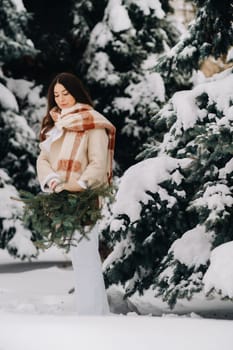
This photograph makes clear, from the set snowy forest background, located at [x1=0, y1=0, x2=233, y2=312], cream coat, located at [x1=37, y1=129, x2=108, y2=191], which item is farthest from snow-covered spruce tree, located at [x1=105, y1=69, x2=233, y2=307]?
cream coat, located at [x1=37, y1=129, x2=108, y2=191]

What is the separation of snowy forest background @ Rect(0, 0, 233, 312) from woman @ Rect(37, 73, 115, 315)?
0.74 m

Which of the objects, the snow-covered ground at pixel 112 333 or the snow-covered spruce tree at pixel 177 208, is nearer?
the snow-covered ground at pixel 112 333

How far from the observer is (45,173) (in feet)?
16.6

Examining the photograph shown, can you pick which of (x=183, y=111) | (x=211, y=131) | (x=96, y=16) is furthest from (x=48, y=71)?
(x=211, y=131)

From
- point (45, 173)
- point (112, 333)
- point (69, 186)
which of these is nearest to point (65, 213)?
point (69, 186)

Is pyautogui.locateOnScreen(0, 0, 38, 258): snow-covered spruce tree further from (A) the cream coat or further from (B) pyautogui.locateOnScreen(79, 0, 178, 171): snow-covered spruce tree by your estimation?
(A) the cream coat

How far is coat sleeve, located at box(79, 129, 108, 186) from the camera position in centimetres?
489

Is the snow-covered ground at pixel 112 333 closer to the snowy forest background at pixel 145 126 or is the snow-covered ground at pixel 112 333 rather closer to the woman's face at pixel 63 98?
the snowy forest background at pixel 145 126

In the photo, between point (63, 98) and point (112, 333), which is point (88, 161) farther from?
point (112, 333)

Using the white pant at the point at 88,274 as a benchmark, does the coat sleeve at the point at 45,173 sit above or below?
above

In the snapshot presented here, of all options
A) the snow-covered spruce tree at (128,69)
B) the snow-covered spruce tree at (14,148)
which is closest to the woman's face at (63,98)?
the snow-covered spruce tree at (14,148)

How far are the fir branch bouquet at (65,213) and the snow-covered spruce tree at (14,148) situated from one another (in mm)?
4366

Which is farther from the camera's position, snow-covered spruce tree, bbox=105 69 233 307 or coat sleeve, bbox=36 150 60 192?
snow-covered spruce tree, bbox=105 69 233 307

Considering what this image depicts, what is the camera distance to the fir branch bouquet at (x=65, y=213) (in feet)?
16.0
